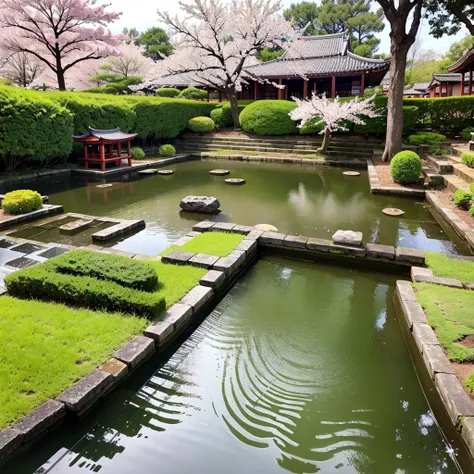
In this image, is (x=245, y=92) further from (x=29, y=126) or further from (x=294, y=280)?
(x=294, y=280)

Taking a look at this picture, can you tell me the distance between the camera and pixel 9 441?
265 cm

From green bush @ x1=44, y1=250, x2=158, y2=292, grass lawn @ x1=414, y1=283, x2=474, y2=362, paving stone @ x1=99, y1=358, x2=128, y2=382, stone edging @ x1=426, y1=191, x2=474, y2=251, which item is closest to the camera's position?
paving stone @ x1=99, y1=358, x2=128, y2=382

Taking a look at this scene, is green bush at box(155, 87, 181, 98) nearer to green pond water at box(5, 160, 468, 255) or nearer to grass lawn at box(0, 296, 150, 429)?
green pond water at box(5, 160, 468, 255)

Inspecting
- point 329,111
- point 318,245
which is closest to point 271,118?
point 329,111

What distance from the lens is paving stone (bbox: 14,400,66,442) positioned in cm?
277

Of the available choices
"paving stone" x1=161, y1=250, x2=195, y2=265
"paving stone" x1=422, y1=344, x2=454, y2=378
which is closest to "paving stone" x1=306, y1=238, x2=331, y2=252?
"paving stone" x1=161, y1=250, x2=195, y2=265

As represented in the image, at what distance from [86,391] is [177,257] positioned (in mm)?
2833

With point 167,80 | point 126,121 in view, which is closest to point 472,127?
point 126,121

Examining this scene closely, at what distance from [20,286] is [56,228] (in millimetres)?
3558

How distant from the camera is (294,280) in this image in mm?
5875

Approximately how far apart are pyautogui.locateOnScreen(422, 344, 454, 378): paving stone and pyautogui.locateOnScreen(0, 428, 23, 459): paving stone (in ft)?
11.3

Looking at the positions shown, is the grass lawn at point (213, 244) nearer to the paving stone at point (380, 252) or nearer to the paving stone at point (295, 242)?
the paving stone at point (295, 242)

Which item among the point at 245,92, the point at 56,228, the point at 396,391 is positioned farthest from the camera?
the point at 245,92

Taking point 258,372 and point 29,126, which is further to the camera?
Answer: point 29,126
